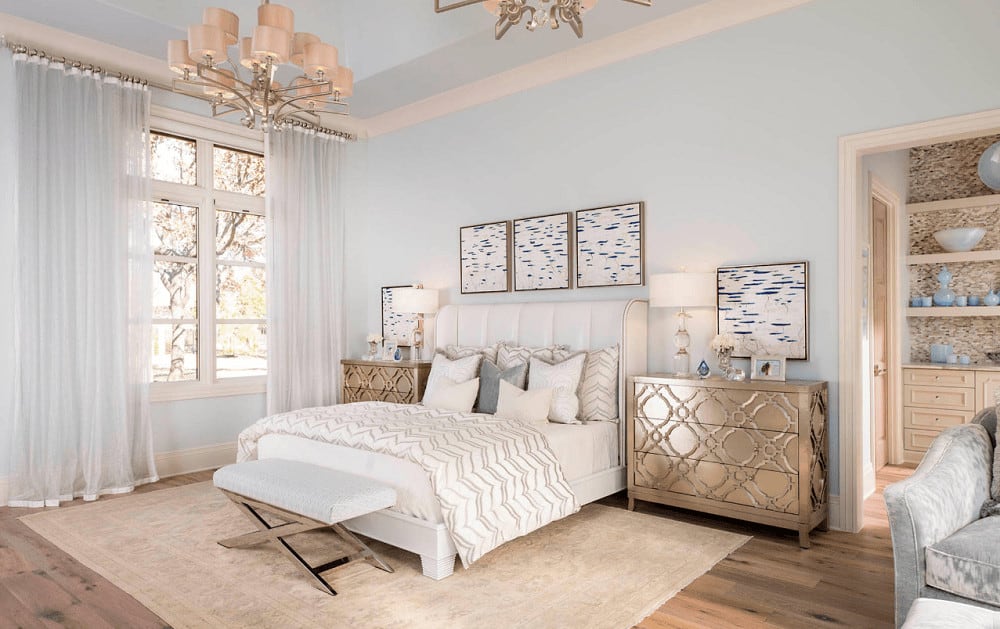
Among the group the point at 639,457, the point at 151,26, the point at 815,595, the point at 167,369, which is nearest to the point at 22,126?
the point at 151,26

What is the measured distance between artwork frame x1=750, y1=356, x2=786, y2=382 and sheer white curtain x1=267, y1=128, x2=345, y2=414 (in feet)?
12.3

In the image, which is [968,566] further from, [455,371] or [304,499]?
[455,371]

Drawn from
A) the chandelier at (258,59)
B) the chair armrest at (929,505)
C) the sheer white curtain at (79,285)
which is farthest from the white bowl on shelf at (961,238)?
the sheer white curtain at (79,285)

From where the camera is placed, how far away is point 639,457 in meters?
4.03

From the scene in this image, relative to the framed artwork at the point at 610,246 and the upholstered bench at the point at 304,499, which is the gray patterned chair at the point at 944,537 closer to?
the upholstered bench at the point at 304,499

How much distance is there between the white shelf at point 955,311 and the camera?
16.4 ft

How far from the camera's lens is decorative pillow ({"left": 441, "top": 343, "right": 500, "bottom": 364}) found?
4906 millimetres

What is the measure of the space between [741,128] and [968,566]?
282cm

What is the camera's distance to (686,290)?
155 inches

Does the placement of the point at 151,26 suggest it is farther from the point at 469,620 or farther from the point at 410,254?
the point at 469,620

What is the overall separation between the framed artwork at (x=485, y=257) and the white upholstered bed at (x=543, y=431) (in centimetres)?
19

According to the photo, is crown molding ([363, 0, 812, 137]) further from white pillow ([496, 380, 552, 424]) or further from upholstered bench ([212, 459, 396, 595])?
upholstered bench ([212, 459, 396, 595])

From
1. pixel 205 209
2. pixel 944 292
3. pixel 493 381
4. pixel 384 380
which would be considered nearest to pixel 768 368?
pixel 493 381

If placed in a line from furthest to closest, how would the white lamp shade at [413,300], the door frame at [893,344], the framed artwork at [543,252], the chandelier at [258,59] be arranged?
the white lamp shade at [413,300] < the door frame at [893,344] < the framed artwork at [543,252] < the chandelier at [258,59]
